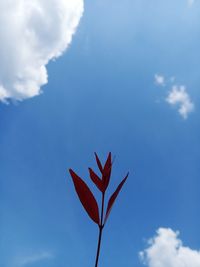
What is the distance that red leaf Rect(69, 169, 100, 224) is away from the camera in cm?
134

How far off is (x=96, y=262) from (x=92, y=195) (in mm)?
285

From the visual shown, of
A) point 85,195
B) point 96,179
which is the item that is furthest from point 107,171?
point 85,195

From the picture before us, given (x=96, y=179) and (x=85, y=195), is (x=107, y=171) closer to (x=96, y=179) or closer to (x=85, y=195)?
(x=96, y=179)

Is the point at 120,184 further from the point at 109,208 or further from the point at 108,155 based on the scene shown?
the point at 108,155

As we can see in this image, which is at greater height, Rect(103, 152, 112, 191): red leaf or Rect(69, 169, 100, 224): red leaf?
Rect(103, 152, 112, 191): red leaf

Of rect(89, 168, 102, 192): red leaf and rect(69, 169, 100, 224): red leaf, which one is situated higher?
rect(89, 168, 102, 192): red leaf

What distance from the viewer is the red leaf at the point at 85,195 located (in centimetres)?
134

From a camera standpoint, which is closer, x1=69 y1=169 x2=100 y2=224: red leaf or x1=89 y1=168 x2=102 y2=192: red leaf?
x1=69 y1=169 x2=100 y2=224: red leaf

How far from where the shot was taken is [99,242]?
1.21 m

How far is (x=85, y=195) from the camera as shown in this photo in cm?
135

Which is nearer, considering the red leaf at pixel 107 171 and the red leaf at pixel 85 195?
the red leaf at pixel 85 195

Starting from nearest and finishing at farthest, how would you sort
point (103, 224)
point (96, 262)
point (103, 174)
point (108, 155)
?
point (96, 262)
point (103, 224)
point (103, 174)
point (108, 155)

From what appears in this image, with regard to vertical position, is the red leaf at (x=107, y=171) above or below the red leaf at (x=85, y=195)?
above

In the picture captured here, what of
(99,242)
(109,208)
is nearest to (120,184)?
(109,208)
